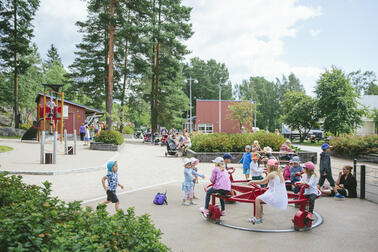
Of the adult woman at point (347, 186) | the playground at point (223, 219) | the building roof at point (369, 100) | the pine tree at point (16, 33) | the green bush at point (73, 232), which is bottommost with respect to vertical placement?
the playground at point (223, 219)

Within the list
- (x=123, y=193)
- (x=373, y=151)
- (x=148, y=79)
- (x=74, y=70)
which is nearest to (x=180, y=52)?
(x=148, y=79)

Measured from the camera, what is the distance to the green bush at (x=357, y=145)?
18.7m

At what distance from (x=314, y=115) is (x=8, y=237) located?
152 feet

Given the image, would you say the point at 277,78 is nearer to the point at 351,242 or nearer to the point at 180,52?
the point at 180,52

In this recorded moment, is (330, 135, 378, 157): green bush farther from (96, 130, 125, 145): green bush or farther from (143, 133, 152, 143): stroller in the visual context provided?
(143, 133, 152, 143): stroller

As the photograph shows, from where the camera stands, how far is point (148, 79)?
3981 centimetres

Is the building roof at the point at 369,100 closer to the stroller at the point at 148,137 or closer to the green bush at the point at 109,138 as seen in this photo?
the stroller at the point at 148,137

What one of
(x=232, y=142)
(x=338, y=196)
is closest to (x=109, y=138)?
(x=232, y=142)

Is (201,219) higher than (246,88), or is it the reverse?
(246,88)

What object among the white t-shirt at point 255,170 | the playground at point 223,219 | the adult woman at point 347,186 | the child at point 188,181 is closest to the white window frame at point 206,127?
the playground at point 223,219

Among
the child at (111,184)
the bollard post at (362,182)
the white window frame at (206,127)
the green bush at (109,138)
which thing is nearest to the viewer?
the child at (111,184)

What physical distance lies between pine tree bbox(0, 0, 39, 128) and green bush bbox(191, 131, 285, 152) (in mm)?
29889

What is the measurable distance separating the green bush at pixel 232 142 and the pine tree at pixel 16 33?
2989 cm

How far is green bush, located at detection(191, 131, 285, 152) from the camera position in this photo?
17875 millimetres
